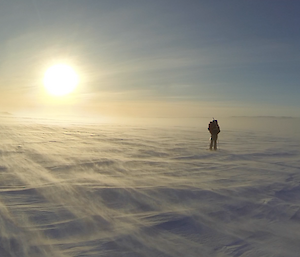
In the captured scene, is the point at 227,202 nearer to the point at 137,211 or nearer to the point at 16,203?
the point at 137,211

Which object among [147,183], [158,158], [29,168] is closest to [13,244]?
[147,183]

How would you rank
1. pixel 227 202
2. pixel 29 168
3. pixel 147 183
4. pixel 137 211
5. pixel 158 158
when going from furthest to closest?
pixel 158 158 → pixel 29 168 → pixel 147 183 → pixel 227 202 → pixel 137 211

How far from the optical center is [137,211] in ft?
14.9

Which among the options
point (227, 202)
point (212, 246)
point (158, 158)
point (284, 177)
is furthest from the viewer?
point (158, 158)

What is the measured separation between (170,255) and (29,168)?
615 cm

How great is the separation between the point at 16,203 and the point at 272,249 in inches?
189

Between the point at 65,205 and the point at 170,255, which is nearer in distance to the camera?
the point at 170,255

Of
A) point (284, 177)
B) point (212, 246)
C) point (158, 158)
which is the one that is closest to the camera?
point (212, 246)

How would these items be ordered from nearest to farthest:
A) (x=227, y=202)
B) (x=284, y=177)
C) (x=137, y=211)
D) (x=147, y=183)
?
(x=137, y=211), (x=227, y=202), (x=147, y=183), (x=284, y=177)

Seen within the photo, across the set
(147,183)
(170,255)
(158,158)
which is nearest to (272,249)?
(170,255)

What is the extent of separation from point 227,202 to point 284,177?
10.6ft

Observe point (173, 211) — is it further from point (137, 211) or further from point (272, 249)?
point (272, 249)

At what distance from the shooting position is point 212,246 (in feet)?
11.3

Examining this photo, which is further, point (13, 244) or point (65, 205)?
point (65, 205)
